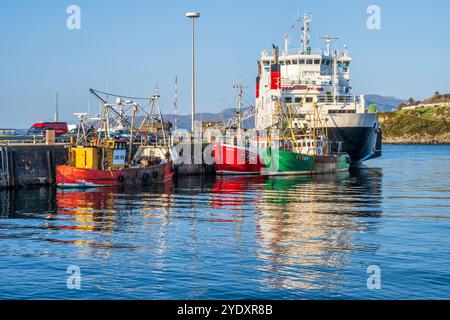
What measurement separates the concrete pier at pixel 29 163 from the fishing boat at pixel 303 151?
23.1m

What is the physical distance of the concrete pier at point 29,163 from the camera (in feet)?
170

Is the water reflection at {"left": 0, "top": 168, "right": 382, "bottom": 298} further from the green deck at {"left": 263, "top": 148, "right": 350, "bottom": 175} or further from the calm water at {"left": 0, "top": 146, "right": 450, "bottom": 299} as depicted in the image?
the green deck at {"left": 263, "top": 148, "right": 350, "bottom": 175}

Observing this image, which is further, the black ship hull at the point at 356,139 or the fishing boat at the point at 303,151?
the black ship hull at the point at 356,139

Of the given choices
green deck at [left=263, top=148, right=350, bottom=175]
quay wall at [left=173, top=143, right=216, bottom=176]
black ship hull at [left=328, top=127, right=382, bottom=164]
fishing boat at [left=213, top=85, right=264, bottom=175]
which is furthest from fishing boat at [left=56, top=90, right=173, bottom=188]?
black ship hull at [left=328, top=127, right=382, bottom=164]

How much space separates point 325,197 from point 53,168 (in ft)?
77.2

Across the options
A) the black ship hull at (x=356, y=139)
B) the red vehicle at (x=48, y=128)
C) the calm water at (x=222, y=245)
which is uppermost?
the red vehicle at (x=48, y=128)

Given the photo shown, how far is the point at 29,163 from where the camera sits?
5422cm

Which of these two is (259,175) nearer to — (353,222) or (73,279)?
(353,222)

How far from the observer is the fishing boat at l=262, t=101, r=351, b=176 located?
231 feet

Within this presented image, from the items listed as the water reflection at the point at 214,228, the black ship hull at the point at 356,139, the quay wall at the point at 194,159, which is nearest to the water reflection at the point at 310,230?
the water reflection at the point at 214,228

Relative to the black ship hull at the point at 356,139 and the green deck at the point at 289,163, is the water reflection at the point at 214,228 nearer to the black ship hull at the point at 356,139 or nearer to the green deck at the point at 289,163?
the green deck at the point at 289,163

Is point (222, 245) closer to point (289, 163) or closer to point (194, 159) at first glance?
point (289, 163)

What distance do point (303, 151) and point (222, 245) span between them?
50681 millimetres

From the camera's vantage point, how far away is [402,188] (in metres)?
55.9
